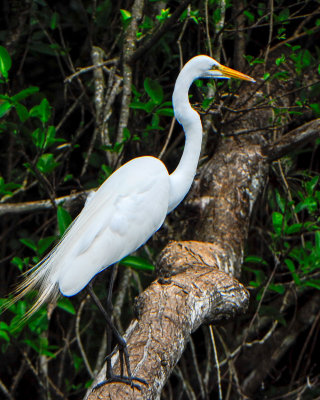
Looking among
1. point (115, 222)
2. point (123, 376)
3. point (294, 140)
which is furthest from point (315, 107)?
point (123, 376)

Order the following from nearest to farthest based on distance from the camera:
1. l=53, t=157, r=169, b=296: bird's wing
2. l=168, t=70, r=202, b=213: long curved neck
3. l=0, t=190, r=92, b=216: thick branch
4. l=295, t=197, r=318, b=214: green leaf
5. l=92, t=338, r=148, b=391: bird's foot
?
l=92, t=338, r=148, b=391: bird's foot < l=53, t=157, r=169, b=296: bird's wing < l=168, t=70, r=202, b=213: long curved neck < l=295, t=197, r=318, b=214: green leaf < l=0, t=190, r=92, b=216: thick branch

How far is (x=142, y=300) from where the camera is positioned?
1691mm

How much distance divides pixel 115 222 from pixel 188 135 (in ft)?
1.41

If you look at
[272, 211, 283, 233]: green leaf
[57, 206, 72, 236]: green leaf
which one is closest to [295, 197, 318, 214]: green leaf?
[272, 211, 283, 233]: green leaf

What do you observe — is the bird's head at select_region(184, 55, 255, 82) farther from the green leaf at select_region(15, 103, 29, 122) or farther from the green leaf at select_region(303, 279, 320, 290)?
the green leaf at select_region(303, 279, 320, 290)

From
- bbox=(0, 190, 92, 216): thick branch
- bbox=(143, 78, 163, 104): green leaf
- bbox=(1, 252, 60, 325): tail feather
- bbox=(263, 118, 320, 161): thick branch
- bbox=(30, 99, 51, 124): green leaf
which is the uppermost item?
bbox=(30, 99, 51, 124): green leaf

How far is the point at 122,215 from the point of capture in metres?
1.84

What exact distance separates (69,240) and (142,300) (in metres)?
0.30

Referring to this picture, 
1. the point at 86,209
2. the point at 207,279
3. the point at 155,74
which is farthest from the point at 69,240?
the point at 155,74

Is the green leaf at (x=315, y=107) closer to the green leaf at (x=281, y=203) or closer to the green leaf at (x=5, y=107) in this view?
the green leaf at (x=281, y=203)

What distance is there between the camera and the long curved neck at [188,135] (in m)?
1.96

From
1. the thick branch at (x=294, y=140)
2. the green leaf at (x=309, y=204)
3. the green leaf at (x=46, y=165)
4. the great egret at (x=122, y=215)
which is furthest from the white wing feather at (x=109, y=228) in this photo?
the thick branch at (x=294, y=140)

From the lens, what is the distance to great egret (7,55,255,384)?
5.63 ft

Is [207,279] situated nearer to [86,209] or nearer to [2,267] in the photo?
[86,209]
